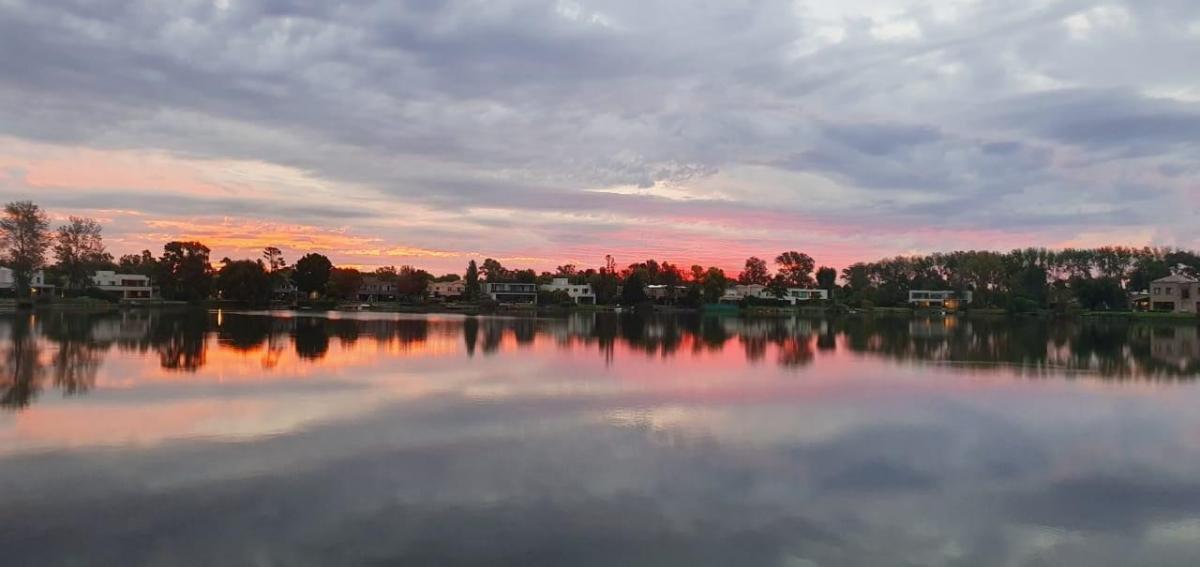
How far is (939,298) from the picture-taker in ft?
326

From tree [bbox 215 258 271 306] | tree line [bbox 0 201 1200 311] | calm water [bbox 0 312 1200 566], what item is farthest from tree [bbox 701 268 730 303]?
calm water [bbox 0 312 1200 566]

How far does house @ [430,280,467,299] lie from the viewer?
10656 cm

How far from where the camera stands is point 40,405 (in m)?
13.9

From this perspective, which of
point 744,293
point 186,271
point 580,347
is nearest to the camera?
point 580,347

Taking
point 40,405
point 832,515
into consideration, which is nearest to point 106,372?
point 40,405

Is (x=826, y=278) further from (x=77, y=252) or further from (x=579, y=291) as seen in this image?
(x=77, y=252)

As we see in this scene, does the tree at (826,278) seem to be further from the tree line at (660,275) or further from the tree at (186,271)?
the tree at (186,271)

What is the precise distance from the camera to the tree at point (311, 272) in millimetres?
88500

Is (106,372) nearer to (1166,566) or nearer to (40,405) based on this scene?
(40,405)

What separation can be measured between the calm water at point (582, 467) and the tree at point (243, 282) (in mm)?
63328

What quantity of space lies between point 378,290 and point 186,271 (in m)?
29.1

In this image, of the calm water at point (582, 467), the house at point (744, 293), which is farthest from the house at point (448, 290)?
the calm water at point (582, 467)

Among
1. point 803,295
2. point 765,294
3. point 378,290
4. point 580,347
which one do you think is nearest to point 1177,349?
point 580,347

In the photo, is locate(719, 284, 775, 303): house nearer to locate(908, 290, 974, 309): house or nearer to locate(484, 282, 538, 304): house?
locate(908, 290, 974, 309): house
